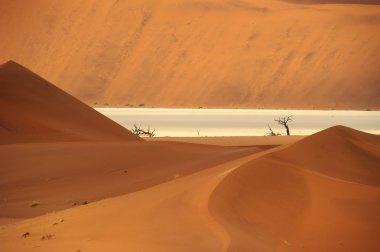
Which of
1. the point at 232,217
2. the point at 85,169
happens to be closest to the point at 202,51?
the point at 85,169

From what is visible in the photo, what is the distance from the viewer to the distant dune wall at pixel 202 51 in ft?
261

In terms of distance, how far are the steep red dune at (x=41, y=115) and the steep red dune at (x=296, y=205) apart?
1000 centimetres

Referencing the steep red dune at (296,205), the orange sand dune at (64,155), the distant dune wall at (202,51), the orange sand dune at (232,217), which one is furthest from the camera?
the distant dune wall at (202,51)

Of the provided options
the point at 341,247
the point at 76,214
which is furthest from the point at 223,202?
the point at 76,214

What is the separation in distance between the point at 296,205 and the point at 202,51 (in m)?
76.8

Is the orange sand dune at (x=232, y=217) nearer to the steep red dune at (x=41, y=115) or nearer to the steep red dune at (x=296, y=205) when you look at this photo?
the steep red dune at (x=296, y=205)

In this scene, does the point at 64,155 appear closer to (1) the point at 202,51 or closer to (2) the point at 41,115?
(2) the point at 41,115

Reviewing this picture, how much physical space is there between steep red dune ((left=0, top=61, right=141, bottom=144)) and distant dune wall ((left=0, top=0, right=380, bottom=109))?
52.0 metres

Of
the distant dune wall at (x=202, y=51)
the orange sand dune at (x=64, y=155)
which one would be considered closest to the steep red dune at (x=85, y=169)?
the orange sand dune at (x=64, y=155)

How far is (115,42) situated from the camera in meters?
88.9

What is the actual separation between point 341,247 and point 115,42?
263ft

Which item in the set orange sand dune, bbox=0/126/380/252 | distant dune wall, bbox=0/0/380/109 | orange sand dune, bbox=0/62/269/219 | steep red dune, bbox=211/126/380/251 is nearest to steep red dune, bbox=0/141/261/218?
orange sand dune, bbox=0/62/269/219

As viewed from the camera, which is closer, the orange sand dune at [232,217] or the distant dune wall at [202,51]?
the orange sand dune at [232,217]

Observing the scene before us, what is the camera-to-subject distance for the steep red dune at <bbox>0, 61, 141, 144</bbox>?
22016mm
